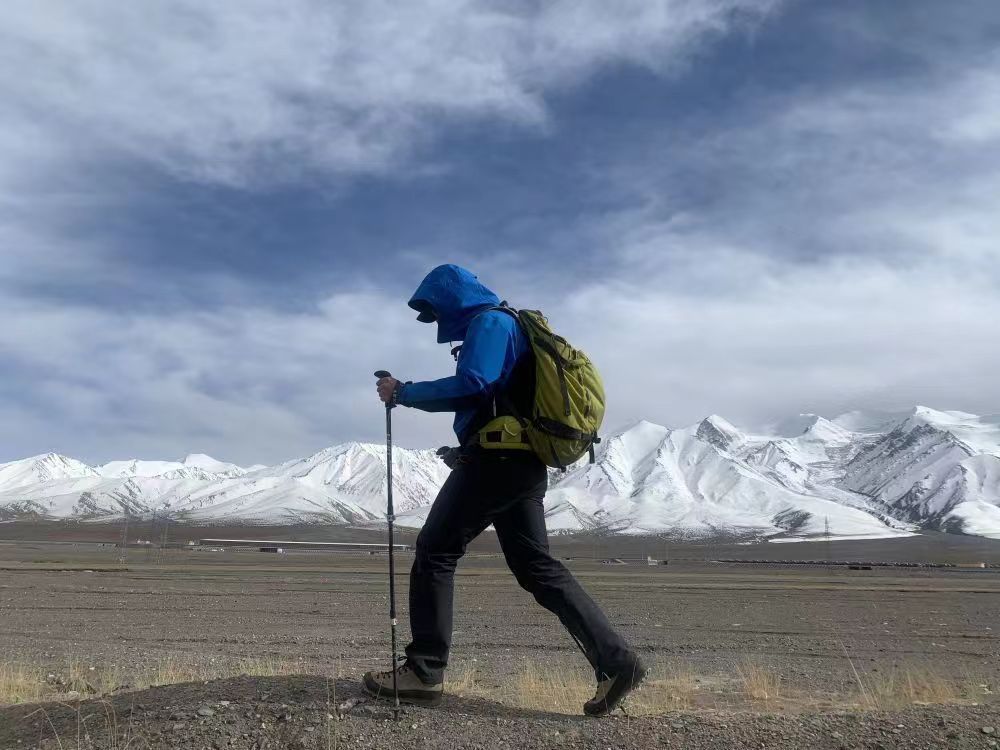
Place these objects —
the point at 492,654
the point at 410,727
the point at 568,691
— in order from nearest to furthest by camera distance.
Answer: the point at 410,727 → the point at 568,691 → the point at 492,654

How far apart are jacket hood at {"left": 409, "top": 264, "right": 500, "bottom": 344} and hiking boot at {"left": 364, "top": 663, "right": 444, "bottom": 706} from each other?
5.46 ft

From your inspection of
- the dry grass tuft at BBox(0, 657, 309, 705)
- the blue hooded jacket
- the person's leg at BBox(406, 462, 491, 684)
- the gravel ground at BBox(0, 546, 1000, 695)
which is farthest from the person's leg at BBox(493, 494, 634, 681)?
the gravel ground at BBox(0, 546, 1000, 695)

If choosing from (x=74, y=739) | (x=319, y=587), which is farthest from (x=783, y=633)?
(x=319, y=587)

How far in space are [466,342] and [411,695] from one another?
1718 mm

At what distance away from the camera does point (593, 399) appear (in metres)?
4.46

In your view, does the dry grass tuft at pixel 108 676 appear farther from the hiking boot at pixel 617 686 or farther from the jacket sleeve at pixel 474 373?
the jacket sleeve at pixel 474 373

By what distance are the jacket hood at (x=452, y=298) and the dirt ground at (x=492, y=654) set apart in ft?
6.17

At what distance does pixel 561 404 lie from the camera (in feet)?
14.3

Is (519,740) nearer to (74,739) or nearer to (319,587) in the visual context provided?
(74,739)

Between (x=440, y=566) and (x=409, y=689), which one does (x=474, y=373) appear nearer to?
(x=440, y=566)

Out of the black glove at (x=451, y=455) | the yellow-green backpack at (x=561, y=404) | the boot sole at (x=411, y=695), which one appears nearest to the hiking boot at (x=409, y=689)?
the boot sole at (x=411, y=695)

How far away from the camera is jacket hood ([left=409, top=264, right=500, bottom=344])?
4727mm

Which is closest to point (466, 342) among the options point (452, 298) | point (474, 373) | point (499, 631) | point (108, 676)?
point (474, 373)

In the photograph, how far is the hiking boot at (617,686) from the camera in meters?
4.47
